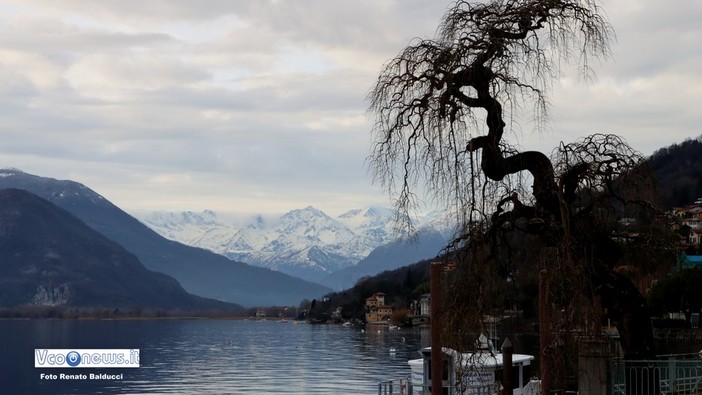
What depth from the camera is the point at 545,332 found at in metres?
17.5

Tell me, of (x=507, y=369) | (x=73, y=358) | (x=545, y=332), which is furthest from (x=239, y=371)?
(x=545, y=332)

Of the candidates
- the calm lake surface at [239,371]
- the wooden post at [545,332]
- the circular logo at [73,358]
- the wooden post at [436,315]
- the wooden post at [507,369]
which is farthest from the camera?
the circular logo at [73,358]

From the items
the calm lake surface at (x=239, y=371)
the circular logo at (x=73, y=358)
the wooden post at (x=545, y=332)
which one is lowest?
the calm lake surface at (x=239, y=371)

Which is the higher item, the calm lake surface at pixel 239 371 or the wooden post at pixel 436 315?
the wooden post at pixel 436 315

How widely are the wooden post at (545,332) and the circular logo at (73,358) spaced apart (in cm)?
8987

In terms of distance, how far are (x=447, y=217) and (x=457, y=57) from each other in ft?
8.37

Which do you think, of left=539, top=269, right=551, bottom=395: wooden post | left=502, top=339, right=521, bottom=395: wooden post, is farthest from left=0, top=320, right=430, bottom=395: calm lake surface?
left=539, top=269, right=551, bottom=395: wooden post

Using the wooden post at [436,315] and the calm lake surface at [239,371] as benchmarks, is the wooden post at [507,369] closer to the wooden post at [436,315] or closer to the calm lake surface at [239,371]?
the wooden post at [436,315]

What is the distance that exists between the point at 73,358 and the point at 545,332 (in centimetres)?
9829

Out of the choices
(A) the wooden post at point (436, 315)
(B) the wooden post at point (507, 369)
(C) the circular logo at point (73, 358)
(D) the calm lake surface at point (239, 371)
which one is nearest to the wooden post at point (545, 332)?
(A) the wooden post at point (436, 315)

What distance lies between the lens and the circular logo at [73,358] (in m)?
105

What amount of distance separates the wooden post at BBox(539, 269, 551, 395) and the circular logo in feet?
295

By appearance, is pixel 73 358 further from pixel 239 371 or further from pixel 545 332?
pixel 545 332

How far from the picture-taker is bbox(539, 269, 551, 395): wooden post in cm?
1655
